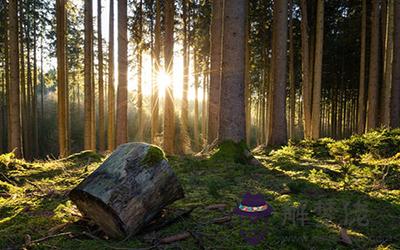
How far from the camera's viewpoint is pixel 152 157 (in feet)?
11.3

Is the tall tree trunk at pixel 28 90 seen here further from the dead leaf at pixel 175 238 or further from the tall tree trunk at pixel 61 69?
the dead leaf at pixel 175 238

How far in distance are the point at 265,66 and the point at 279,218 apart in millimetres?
Answer: 18697

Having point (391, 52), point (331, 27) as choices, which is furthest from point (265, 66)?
point (391, 52)

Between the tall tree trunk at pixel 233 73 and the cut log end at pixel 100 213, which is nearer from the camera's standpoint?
the cut log end at pixel 100 213

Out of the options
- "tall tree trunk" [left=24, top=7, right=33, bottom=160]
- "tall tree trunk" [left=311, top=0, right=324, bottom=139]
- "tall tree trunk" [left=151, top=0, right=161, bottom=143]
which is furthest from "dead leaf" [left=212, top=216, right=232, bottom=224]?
"tall tree trunk" [left=24, top=7, right=33, bottom=160]

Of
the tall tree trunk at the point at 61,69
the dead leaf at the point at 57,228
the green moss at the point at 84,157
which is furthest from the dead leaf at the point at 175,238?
the tall tree trunk at the point at 61,69

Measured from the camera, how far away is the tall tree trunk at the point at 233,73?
7363mm

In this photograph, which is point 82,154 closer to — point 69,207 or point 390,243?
point 69,207

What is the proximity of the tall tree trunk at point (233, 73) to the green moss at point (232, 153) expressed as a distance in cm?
24

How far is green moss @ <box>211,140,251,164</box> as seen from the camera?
6.96m

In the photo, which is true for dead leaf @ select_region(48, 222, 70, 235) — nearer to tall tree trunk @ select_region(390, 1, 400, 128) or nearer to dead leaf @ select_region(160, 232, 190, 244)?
dead leaf @ select_region(160, 232, 190, 244)

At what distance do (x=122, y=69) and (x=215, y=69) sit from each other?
10.7 feet

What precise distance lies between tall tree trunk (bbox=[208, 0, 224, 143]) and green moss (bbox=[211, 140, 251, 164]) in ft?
10.7

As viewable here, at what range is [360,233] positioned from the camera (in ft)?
10.5
